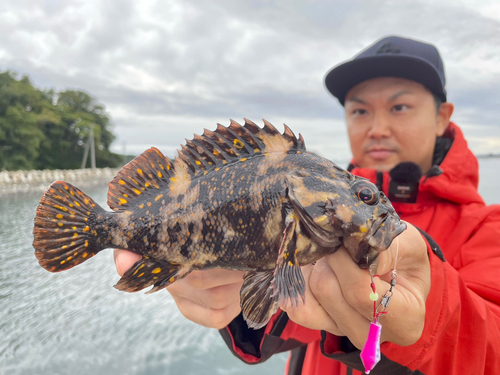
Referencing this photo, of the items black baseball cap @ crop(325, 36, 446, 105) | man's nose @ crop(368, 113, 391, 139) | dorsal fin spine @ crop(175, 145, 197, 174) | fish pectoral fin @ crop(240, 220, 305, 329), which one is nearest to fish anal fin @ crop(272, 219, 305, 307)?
fish pectoral fin @ crop(240, 220, 305, 329)

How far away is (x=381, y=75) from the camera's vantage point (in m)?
3.67

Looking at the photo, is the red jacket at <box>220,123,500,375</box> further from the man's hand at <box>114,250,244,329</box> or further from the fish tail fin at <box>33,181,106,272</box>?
the fish tail fin at <box>33,181,106,272</box>

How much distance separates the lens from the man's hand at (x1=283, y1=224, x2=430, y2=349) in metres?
1.64

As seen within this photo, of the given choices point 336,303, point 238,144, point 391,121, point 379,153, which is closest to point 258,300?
point 336,303

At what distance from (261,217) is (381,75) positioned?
→ 2965mm

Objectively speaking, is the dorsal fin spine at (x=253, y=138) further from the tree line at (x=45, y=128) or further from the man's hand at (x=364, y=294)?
the tree line at (x=45, y=128)

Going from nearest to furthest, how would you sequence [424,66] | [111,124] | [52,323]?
[424,66]
[52,323]
[111,124]

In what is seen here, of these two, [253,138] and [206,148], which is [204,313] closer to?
[206,148]

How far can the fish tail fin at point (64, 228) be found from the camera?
2094 millimetres

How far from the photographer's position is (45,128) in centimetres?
4672

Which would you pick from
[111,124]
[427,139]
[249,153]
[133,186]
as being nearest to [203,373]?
[133,186]

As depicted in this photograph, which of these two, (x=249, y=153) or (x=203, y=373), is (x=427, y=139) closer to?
(x=249, y=153)

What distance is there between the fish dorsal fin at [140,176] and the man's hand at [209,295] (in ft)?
1.55

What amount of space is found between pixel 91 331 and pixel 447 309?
532cm
